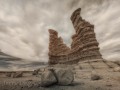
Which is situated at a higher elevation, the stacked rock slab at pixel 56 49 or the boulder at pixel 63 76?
the stacked rock slab at pixel 56 49

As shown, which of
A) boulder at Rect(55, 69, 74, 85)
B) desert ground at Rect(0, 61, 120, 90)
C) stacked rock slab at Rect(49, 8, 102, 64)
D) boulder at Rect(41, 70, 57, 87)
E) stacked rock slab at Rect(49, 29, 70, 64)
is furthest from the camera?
stacked rock slab at Rect(49, 29, 70, 64)

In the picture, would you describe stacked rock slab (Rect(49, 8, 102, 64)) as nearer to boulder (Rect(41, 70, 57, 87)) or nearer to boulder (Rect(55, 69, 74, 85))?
boulder (Rect(55, 69, 74, 85))

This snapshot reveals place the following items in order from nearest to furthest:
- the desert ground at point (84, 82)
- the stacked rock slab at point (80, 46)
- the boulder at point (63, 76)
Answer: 1. the desert ground at point (84, 82)
2. the boulder at point (63, 76)
3. the stacked rock slab at point (80, 46)

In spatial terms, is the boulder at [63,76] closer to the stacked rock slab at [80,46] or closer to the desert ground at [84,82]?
the desert ground at [84,82]

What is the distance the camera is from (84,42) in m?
37.2

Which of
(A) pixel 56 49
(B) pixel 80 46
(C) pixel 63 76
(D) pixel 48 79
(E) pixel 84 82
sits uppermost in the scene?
(A) pixel 56 49

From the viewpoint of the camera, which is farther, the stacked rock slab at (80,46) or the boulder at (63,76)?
the stacked rock slab at (80,46)

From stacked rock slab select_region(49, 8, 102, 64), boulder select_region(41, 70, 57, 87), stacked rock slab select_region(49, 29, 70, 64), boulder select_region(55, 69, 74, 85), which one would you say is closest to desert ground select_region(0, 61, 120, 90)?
boulder select_region(41, 70, 57, 87)

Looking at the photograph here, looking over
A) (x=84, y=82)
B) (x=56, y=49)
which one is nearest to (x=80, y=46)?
(x=56, y=49)

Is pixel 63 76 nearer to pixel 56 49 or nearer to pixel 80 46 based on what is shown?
pixel 80 46

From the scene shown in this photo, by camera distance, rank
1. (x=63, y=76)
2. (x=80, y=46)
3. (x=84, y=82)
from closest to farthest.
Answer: (x=63, y=76)
(x=84, y=82)
(x=80, y=46)

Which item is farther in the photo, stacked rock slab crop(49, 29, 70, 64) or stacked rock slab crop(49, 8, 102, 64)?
stacked rock slab crop(49, 29, 70, 64)

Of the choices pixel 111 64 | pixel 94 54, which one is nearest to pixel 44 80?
pixel 111 64

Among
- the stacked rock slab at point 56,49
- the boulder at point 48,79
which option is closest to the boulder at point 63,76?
the boulder at point 48,79
